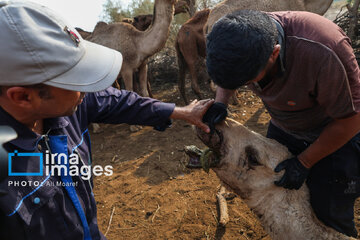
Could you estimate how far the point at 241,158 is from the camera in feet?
5.29

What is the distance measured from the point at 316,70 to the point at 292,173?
0.65 metres

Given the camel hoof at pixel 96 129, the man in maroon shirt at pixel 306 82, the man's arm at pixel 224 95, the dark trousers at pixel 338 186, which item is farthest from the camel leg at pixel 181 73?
the dark trousers at pixel 338 186

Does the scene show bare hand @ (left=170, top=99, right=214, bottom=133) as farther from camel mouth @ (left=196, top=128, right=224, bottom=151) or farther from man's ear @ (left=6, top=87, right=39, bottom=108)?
man's ear @ (left=6, top=87, right=39, bottom=108)

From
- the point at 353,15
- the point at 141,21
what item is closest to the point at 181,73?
the point at 141,21

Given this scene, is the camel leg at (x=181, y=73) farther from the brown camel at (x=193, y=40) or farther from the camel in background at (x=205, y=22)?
the brown camel at (x=193, y=40)

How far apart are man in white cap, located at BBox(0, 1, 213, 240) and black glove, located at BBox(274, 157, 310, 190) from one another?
583mm

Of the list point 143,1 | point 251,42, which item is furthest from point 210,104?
point 143,1

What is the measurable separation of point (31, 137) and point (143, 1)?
1573cm

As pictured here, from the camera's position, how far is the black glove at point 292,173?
5.14 feet

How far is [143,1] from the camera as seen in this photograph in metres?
15.2

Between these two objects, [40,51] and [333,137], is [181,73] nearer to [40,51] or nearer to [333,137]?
[333,137]

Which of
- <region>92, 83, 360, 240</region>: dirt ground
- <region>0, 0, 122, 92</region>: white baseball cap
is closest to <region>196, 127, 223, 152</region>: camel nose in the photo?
<region>0, 0, 122, 92</region>: white baseball cap

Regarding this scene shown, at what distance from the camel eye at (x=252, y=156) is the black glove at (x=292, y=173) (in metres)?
0.14

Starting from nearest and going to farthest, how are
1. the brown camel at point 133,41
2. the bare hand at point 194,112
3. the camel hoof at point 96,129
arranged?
1. the bare hand at point 194,112
2. the brown camel at point 133,41
3. the camel hoof at point 96,129
